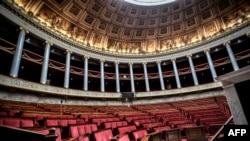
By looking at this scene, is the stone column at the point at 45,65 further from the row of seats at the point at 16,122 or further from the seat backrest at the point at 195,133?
the seat backrest at the point at 195,133

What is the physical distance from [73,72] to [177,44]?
13.3 meters

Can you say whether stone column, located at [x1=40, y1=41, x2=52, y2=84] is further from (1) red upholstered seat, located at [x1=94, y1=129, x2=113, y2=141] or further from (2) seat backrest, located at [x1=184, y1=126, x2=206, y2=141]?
(2) seat backrest, located at [x1=184, y1=126, x2=206, y2=141]

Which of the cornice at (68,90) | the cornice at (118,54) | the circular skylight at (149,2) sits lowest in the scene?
the cornice at (68,90)

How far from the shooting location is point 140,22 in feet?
67.6

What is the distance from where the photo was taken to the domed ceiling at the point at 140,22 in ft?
52.3

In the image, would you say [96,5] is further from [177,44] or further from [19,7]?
[177,44]

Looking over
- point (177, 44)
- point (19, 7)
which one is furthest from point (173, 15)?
point (19, 7)

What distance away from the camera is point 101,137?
4004 mm

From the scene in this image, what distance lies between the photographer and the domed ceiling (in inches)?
628

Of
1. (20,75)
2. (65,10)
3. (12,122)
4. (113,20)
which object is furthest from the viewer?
(113,20)

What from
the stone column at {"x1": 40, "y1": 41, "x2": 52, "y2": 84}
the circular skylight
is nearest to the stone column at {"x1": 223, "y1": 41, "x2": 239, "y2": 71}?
the circular skylight

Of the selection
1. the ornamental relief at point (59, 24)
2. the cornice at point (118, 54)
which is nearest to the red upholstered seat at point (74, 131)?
the cornice at point (118, 54)

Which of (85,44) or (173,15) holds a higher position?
(173,15)

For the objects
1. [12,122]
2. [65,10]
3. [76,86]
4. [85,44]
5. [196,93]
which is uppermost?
[65,10]
